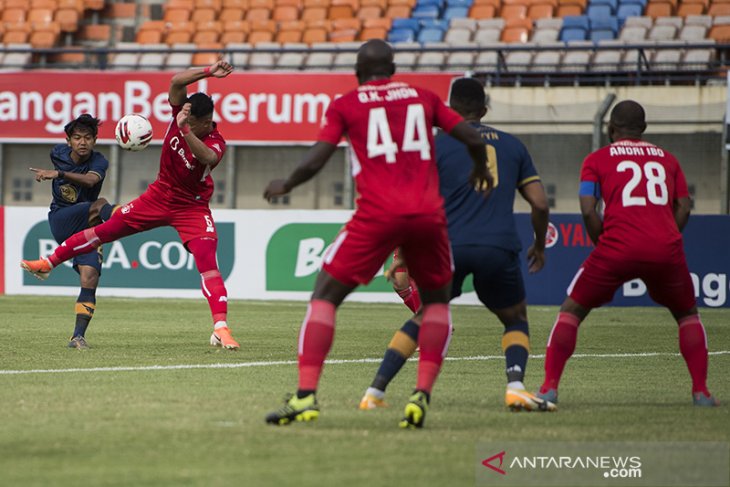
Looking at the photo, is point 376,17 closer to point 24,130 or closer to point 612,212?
point 24,130

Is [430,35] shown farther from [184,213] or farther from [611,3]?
[184,213]

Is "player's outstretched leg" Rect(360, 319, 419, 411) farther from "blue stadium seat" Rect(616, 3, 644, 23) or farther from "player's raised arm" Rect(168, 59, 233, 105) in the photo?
"blue stadium seat" Rect(616, 3, 644, 23)

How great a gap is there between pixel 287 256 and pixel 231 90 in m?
6.14

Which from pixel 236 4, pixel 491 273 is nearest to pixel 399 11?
pixel 236 4

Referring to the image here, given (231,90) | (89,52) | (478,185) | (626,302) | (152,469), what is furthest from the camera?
(89,52)

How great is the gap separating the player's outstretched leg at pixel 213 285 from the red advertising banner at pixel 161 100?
13.3 metres

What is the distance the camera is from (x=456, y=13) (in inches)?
1167

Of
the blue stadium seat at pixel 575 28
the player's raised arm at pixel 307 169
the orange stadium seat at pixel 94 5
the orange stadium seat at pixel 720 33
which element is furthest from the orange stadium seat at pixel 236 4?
the player's raised arm at pixel 307 169

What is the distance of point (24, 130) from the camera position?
27344 mm

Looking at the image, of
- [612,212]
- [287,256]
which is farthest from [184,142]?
[287,256]

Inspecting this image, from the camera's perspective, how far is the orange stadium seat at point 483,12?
29047 millimetres

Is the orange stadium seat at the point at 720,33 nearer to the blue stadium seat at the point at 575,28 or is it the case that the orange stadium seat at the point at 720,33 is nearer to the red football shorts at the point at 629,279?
the blue stadium seat at the point at 575,28

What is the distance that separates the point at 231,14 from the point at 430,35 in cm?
532

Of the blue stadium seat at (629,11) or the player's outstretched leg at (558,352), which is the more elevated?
the blue stadium seat at (629,11)
